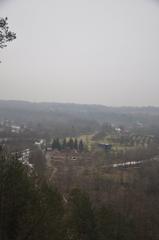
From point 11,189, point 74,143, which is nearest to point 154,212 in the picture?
point 11,189

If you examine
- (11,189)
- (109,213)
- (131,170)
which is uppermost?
(11,189)

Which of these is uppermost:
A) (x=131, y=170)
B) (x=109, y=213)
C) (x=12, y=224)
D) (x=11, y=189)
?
(x=11, y=189)

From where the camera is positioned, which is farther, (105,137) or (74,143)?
(105,137)

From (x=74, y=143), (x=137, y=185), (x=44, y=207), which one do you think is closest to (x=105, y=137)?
(x=74, y=143)

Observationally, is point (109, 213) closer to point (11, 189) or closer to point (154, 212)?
point (11, 189)

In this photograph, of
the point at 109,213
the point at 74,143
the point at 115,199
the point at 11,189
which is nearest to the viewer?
the point at 11,189

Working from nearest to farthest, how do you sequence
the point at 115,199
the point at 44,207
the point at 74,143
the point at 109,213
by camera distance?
the point at 44,207
the point at 109,213
the point at 115,199
the point at 74,143

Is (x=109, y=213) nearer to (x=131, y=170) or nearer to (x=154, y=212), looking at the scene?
(x=154, y=212)

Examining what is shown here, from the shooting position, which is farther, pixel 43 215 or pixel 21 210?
pixel 43 215

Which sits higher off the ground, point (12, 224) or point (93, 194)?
point (12, 224)
